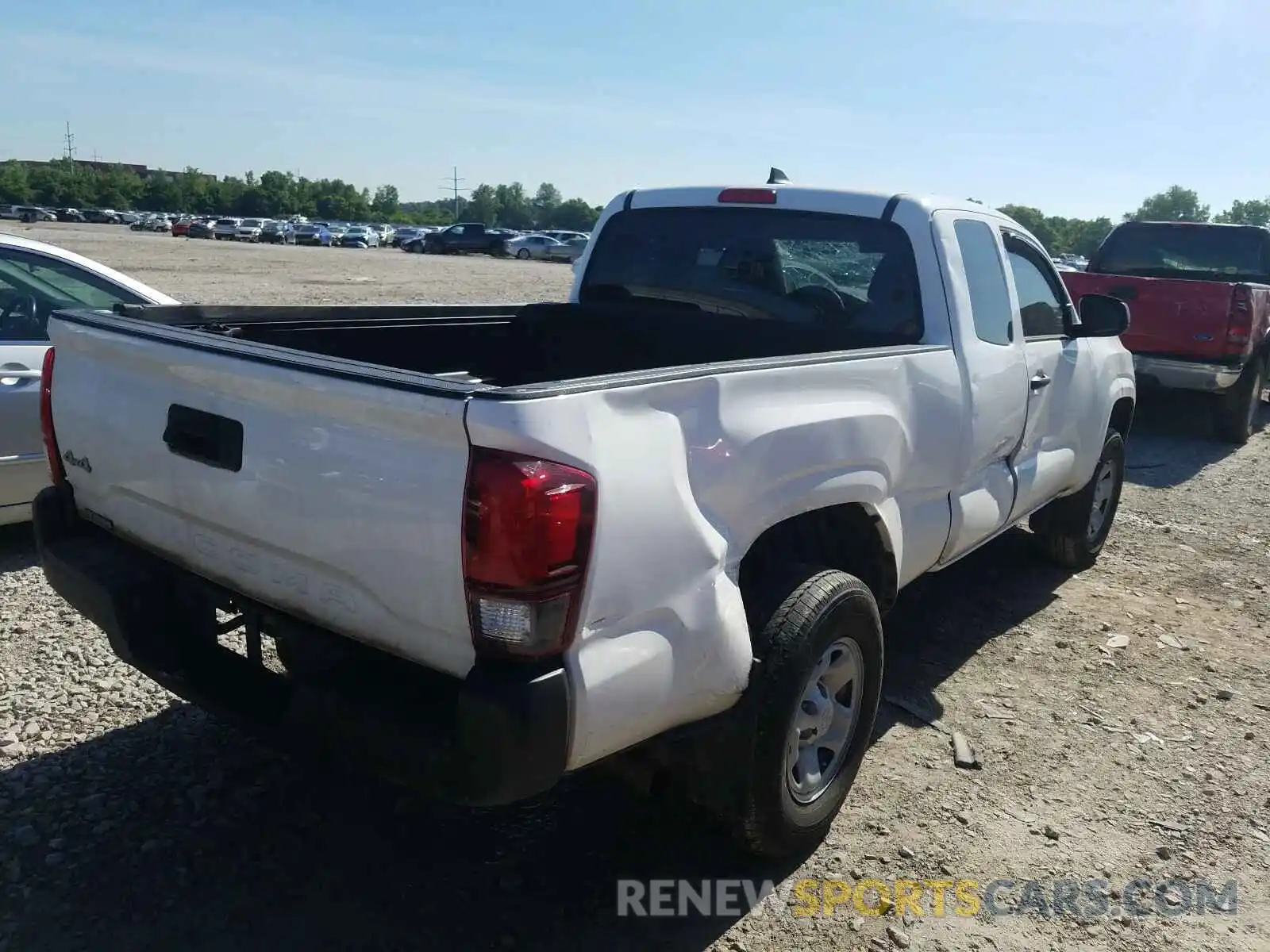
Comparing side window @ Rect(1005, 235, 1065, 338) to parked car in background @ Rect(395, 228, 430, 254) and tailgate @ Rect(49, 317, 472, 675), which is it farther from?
parked car in background @ Rect(395, 228, 430, 254)

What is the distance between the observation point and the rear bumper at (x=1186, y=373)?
935 cm

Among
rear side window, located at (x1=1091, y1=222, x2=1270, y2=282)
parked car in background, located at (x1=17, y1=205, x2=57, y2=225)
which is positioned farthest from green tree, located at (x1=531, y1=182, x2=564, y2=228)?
rear side window, located at (x1=1091, y1=222, x2=1270, y2=282)

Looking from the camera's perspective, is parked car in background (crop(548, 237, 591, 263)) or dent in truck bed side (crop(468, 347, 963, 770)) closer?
dent in truck bed side (crop(468, 347, 963, 770))

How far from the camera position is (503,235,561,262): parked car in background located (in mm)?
51281

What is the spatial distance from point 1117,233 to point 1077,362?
24.6ft

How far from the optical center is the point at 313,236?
200 feet

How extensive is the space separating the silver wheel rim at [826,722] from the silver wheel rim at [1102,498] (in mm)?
3162

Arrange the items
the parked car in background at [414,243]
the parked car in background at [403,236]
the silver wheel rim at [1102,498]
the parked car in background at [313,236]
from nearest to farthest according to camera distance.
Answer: the silver wheel rim at [1102,498] → the parked car in background at [414,243] → the parked car in background at [403,236] → the parked car in background at [313,236]

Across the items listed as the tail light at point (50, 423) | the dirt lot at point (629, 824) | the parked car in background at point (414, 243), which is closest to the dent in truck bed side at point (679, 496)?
the dirt lot at point (629, 824)

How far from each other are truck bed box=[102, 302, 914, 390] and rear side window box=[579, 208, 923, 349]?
0.06m

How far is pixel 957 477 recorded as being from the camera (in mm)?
3809

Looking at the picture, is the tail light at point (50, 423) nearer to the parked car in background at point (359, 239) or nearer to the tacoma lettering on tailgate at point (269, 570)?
the tacoma lettering on tailgate at point (269, 570)

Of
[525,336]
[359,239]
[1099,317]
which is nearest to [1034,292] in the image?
[1099,317]

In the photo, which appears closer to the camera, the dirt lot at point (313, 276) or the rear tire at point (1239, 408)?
the rear tire at point (1239, 408)
